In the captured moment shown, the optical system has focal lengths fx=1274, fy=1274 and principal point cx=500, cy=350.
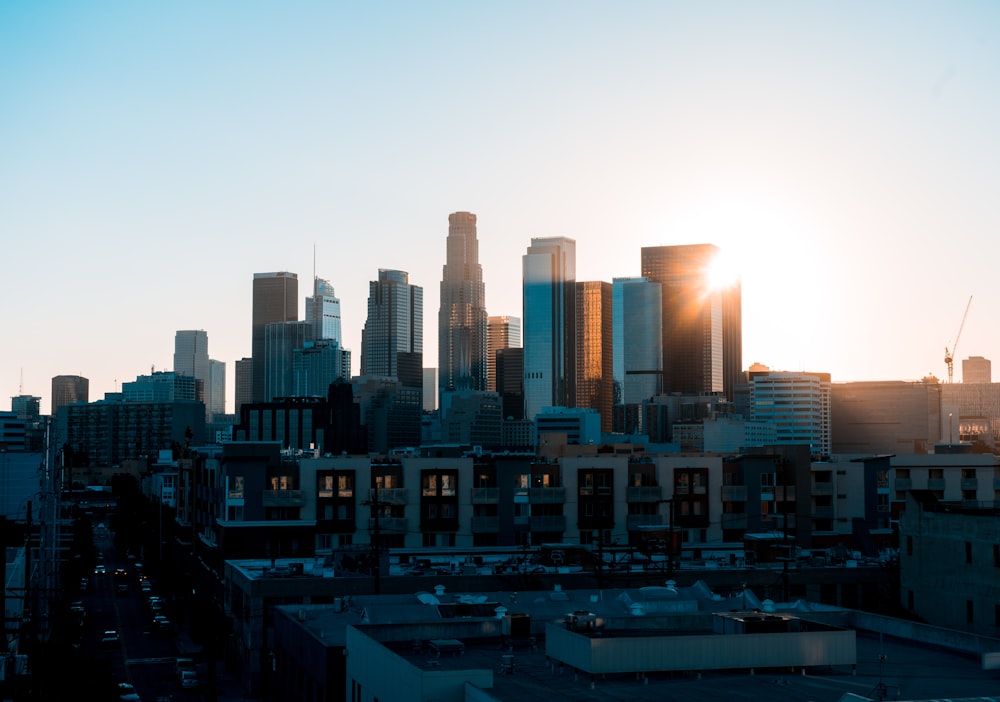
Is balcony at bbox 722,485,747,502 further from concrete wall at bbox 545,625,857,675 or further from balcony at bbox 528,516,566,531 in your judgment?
concrete wall at bbox 545,625,857,675

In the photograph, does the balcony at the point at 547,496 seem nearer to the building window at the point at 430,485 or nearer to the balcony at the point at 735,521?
the building window at the point at 430,485

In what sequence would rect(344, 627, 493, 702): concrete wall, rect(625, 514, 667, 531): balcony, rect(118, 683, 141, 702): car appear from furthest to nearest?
rect(625, 514, 667, 531): balcony → rect(118, 683, 141, 702): car → rect(344, 627, 493, 702): concrete wall

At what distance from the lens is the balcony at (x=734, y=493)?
109m

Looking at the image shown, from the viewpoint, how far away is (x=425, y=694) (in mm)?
38531

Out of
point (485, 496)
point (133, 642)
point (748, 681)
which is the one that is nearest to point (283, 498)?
point (485, 496)

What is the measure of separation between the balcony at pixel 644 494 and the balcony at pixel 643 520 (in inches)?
55.1

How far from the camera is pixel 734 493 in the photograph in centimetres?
10925

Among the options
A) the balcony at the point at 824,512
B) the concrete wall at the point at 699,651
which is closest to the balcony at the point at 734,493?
the balcony at the point at 824,512

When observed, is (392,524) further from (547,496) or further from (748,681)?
(748,681)

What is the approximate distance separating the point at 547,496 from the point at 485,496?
5.23 metres

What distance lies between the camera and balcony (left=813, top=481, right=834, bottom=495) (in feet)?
366

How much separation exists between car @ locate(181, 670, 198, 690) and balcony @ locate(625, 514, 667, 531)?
38.2 meters

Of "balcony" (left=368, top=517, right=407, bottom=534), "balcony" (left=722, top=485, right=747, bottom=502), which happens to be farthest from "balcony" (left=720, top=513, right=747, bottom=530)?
"balcony" (left=368, top=517, right=407, bottom=534)

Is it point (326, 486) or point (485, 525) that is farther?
point (485, 525)
